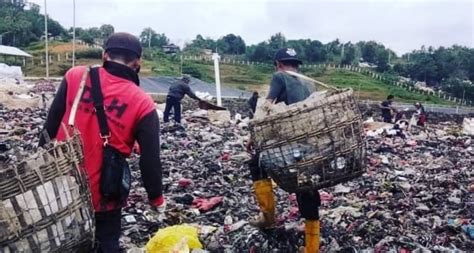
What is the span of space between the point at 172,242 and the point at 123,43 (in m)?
1.69

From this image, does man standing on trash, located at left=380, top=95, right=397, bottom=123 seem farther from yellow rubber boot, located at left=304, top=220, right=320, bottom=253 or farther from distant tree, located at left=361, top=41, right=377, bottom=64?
distant tree, located at left=361, top=41, right=377, bottom=64

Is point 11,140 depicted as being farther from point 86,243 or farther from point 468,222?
point 86,243

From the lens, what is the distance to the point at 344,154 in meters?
4.07

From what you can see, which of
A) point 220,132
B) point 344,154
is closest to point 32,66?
point 220,132

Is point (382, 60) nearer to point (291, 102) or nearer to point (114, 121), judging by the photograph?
point (291, 102)

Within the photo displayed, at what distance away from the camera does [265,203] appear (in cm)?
486

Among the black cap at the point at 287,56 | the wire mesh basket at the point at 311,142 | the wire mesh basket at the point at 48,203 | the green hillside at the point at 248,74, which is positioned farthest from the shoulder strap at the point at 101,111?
the green hillside at the point at 248,74

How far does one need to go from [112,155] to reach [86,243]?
17.7 inches

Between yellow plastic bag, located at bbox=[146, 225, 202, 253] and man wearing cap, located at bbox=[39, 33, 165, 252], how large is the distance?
1.12 meters

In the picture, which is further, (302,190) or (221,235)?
(221,235)

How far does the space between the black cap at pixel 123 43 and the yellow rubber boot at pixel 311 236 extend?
205 cm

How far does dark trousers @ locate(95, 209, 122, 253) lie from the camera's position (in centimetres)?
308

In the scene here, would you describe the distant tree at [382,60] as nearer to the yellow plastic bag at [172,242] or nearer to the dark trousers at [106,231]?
the yellow plastic bag at [172,242]

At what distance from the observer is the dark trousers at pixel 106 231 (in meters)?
3.08
